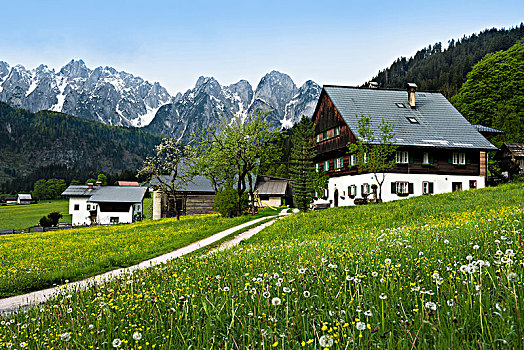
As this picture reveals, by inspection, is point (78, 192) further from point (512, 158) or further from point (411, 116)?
point (512, 158)

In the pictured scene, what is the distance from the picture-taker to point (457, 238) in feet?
27.2

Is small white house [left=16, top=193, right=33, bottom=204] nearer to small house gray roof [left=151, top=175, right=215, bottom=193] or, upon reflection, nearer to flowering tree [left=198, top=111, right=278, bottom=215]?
small house gray roof [left=151, top=175, right=215, bottom=193]

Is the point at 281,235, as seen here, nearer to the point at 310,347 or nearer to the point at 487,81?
the point at 310,347

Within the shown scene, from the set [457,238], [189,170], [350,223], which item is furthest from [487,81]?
[457,238]

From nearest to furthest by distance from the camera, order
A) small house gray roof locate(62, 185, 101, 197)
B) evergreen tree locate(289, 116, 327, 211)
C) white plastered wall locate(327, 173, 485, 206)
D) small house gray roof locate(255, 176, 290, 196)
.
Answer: white plastered wall locate(327, 173, 485, 206)
evergreen tree locate(289, 116, 327, 211)
small house gray roof locate(255, 176, 290, 196)
small house gray roof locate(62, 185, 101, 197)

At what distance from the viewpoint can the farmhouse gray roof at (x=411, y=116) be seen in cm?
4481

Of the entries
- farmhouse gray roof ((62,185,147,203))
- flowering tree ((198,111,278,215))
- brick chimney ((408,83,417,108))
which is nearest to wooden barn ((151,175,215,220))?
flowering tree ((198,111,278,215))

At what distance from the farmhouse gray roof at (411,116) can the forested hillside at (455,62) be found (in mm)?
80133

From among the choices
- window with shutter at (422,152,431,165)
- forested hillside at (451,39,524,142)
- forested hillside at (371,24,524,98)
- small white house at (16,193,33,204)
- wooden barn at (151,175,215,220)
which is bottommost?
small white house at (16,193,33,204)

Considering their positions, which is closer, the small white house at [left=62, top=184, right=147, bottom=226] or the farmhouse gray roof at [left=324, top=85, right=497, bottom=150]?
the farmhouse gray roof at [left=324, top=85, right=497, bottom=150]

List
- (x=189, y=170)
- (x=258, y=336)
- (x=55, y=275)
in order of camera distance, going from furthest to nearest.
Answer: (x=189, y=170)
(x=55, y=275)
(x=258, y=336)

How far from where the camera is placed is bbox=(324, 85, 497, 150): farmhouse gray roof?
44812 mm

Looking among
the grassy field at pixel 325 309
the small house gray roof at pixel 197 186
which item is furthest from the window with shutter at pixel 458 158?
the grassy field at pixel 325 309

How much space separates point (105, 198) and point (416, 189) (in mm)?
63597
